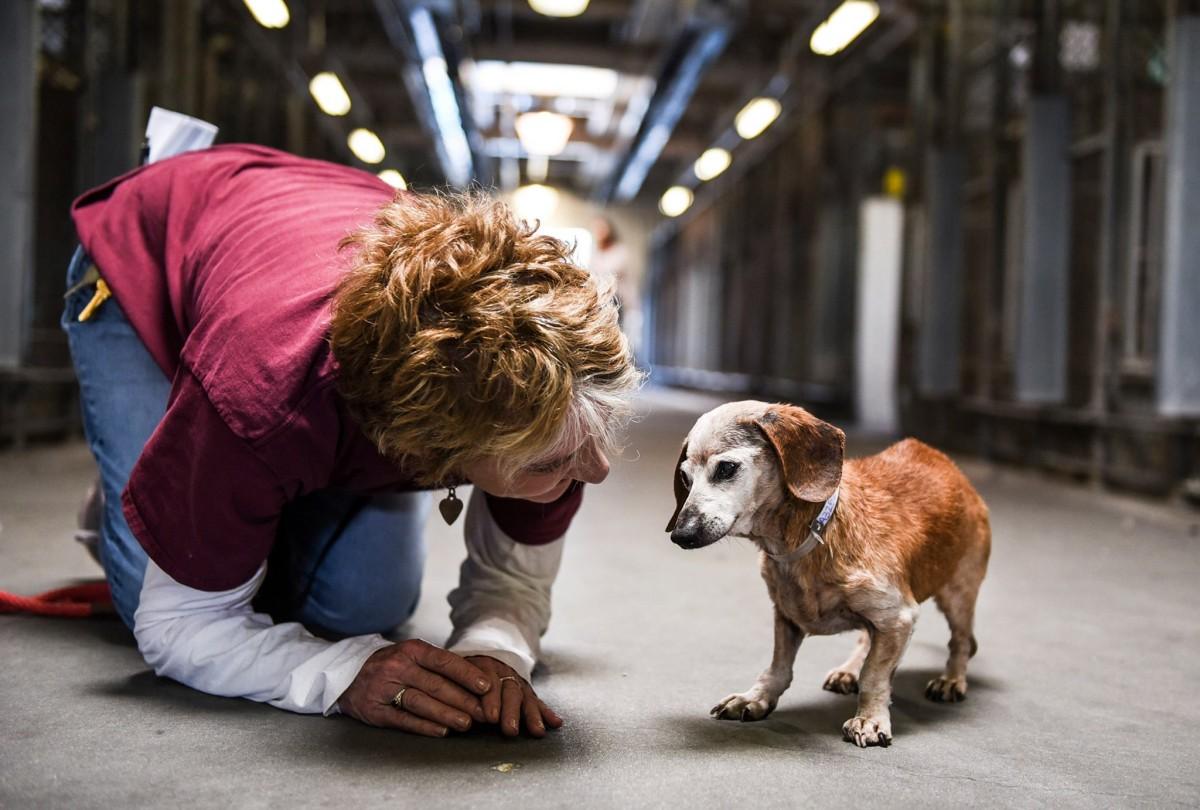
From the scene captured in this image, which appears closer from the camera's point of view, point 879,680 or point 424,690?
point 424,690

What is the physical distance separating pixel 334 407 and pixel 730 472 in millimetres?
753

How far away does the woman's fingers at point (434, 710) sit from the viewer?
2133 mm

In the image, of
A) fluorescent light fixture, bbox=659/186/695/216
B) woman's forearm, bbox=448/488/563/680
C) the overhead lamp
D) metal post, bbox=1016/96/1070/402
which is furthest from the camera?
fluorescent light fixture, bbox=659/186/695/216

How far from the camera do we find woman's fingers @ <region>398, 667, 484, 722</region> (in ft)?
7.07

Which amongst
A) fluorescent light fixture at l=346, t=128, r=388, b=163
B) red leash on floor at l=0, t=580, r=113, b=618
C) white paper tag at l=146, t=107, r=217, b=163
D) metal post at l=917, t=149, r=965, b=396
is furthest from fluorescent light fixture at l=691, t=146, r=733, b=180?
red leash on floor at l=0, t=580, r=113, b=618

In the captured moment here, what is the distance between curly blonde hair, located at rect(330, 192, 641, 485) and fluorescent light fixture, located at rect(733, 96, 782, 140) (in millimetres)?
13903

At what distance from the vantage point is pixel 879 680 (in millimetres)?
2268

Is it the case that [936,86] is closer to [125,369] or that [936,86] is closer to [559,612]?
[559,612]

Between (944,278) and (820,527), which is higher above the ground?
(944,278)

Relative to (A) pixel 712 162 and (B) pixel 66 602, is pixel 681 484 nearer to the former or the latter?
(B) pixel 66 602

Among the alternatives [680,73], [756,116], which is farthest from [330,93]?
[756,116]

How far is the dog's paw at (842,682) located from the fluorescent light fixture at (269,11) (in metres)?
8.95

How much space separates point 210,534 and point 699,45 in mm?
11466

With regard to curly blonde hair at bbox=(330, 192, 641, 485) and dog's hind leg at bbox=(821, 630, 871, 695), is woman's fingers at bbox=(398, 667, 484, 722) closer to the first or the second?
curly blonde hair at bbox=(330, 192, 641, 485)
